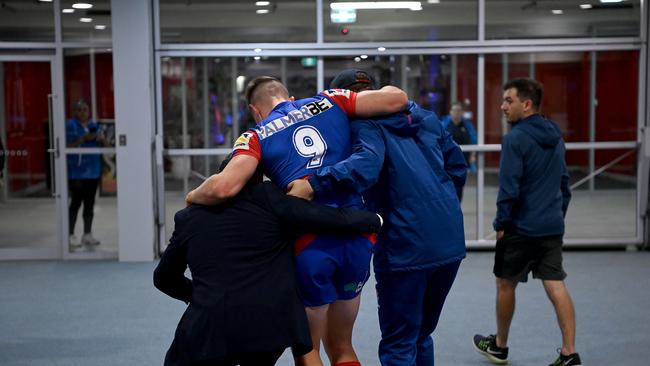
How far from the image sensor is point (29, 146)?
9.96 metres

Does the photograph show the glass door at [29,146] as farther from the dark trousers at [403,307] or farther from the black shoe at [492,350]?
the dark trousers at [403,307]

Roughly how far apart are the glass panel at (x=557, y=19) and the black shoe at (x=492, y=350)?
5191mm

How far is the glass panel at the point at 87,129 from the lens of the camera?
30.3 ft

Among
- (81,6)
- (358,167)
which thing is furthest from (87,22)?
(358,167)

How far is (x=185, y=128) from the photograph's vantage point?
979cm

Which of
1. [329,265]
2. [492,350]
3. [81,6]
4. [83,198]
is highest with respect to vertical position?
[81,6]

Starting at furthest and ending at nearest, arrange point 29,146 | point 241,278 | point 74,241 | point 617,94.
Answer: point 617,94 < point 29,146 < point 74,241 < point 241,278

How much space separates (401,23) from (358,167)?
6.70 m

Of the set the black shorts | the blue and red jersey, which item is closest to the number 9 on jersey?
the blue and red jersey

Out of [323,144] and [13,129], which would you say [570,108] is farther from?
[323,144]

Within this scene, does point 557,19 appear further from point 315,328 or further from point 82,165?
point 315,328

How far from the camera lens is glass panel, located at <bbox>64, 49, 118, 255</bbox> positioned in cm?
925

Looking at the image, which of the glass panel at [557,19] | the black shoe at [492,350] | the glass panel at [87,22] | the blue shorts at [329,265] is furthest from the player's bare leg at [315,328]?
the glass panel at [557,19]

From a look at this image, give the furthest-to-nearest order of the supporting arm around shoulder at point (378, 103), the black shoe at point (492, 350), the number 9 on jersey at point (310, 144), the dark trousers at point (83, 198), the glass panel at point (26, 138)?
the glass panel at point (26, 138), the dark trousers at point (83, 198), the black shoe at point (492, 350), the supporting arm around shoulder at point (378, 103), the number 9 on jersey at point (310, 144)
